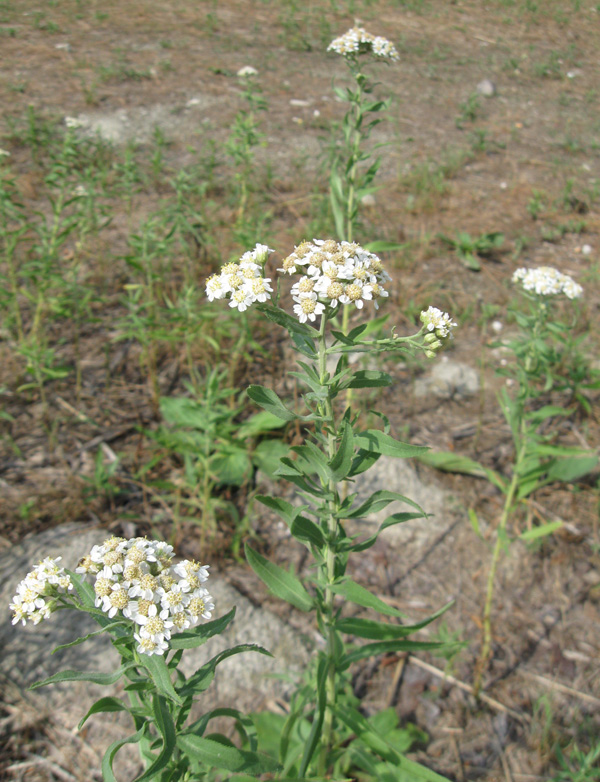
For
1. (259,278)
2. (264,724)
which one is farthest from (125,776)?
(259,278)

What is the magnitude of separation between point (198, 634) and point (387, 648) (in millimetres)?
678

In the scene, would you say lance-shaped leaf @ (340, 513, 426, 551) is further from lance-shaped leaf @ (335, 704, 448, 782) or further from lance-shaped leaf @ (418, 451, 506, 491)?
lance-shaped leaf @ (418, 451, 506, 491)

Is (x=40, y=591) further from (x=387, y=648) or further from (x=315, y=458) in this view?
(x=387, y=648)

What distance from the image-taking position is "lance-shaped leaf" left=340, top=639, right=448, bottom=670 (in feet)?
5.38

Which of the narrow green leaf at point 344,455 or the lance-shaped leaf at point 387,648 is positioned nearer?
the narrow green leaf at point 344,455

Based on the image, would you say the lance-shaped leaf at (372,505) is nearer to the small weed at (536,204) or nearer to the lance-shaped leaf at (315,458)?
the lance-shaped leaf at (315,458)

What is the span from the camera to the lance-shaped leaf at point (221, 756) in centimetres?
118

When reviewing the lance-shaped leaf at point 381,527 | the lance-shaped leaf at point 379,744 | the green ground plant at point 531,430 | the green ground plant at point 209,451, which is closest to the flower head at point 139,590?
the lance-shaped leaf at point 381,527

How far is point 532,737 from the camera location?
2.21 metres

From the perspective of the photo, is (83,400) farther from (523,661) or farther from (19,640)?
(523,661)

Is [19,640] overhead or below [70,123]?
below

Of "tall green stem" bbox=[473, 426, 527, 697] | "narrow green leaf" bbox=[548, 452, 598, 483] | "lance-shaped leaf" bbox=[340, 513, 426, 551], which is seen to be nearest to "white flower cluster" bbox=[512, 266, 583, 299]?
"tall green stem" bbox=[473, 426, 527, 697]

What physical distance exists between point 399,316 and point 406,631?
2.62 metres

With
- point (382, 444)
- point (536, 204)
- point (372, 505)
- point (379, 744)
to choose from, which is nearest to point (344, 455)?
point (382, 444)
